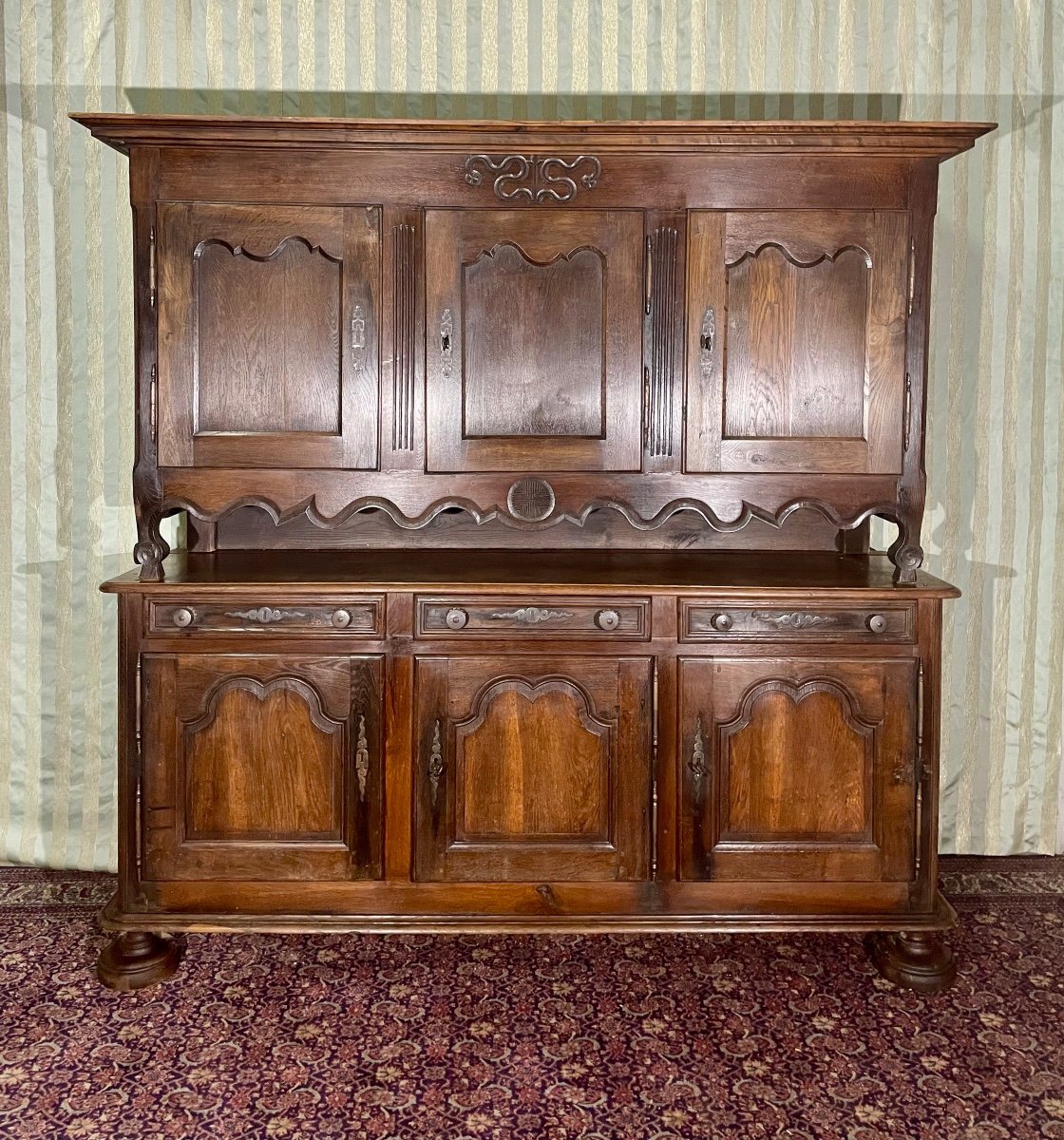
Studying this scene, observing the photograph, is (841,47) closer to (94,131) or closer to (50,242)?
(94,131)

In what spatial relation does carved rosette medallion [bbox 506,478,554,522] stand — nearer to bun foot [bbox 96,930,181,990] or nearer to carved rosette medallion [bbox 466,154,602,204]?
carved rosette medallion [bbox 466,154,602,204]

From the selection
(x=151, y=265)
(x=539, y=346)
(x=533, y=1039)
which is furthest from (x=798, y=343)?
(x=533, y=1039)

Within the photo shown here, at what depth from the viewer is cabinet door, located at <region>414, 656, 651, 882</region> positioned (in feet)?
7.07

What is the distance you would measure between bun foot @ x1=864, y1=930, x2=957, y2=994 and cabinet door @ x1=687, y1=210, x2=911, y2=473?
3.50 feet

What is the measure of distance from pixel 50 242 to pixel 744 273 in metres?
1.86

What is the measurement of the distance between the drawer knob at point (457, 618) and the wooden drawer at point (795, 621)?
0.47 metres

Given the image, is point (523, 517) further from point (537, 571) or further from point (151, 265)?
point (151, 265)

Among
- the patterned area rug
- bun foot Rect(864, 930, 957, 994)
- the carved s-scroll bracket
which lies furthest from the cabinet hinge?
bun foot Rect(864, 930, 957, 994)

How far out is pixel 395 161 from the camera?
2195 mm

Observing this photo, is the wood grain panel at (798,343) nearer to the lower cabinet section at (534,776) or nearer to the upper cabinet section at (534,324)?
the upper cabinet section at (534,324)

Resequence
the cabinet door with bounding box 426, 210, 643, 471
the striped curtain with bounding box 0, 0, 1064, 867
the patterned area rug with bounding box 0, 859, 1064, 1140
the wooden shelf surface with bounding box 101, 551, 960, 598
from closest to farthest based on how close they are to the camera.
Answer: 1. the patterned area rug with bounding box 0, 859, 1064, 1140
2. the wooden shelf surface with bounding box 101, 551, 960, 598
3. the cabinet door with bounding box 426, 210, 643, 471
4. the striped curtain with bounding box 0, 0, 1064, 867

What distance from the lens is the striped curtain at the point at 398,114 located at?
2.66 metres

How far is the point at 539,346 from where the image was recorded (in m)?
2.27

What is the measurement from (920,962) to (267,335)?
2.04m
